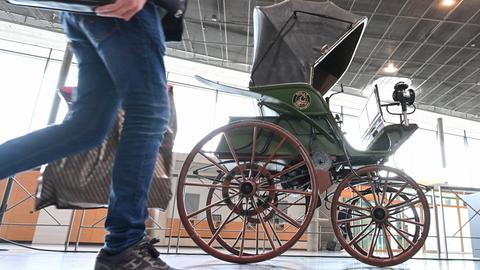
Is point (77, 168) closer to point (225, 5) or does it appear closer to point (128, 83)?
point (128, 83)

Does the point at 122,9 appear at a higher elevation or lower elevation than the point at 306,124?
lower

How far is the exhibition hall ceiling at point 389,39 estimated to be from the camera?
643 cm

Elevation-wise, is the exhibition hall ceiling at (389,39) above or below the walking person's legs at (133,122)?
above

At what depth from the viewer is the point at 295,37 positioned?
6.95 ft

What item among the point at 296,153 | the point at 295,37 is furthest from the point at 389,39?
the point at 296,153

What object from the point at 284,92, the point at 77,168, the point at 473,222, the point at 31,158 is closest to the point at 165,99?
the point at 31,158

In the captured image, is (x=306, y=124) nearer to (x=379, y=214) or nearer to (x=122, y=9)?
(x=379, y=214)

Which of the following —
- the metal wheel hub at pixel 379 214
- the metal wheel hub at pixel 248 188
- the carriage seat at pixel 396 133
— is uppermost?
the carriage seat at pixel 396 133

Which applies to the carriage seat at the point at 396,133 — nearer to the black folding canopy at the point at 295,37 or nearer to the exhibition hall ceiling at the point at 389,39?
the black folding canopy at the point at 295,37

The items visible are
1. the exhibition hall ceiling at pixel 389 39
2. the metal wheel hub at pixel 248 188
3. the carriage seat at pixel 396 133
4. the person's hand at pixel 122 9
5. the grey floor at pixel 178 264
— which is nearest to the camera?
the person's hand at pixel 122 9

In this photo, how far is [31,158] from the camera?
0.76m

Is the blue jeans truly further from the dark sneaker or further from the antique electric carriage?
the antique electric carriage

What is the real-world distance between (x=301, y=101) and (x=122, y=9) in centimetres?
124

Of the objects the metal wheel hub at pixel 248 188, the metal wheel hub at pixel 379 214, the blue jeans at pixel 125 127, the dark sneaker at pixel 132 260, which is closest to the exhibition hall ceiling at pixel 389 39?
the metal wheel hub at pixel 379 214
